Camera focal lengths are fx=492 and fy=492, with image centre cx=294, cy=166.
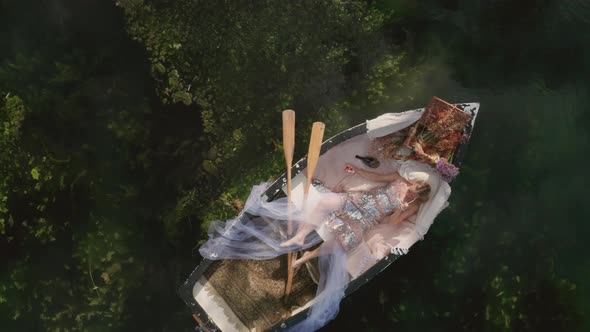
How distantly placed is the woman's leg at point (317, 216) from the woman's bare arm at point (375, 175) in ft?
0.94

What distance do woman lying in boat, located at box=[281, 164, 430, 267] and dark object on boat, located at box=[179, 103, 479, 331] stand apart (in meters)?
0.26

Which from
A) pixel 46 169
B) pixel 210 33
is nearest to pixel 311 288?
pixel 210 33

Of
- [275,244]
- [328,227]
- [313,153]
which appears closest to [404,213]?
Answer: [328,227]

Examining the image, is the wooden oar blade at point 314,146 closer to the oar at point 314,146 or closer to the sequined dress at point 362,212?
the oar at point 314,146

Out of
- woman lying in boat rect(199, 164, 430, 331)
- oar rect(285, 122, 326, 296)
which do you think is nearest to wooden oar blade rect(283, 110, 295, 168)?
oar rect(285, 122, 326, 296)

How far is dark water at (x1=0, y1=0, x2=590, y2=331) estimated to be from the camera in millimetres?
4910

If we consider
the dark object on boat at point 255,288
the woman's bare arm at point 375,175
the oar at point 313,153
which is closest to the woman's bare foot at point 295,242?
the oar at point 313,153

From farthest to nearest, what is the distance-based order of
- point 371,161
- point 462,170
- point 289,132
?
point 462,170, point 371,161, point 289,132

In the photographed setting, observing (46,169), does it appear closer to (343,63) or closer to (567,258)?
(343,63)

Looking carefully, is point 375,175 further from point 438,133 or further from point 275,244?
point 275,244

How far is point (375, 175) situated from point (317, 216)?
24.0 inches

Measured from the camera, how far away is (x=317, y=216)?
12.9 feet

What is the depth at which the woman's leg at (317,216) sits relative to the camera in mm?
3846

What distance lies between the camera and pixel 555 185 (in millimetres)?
5066
